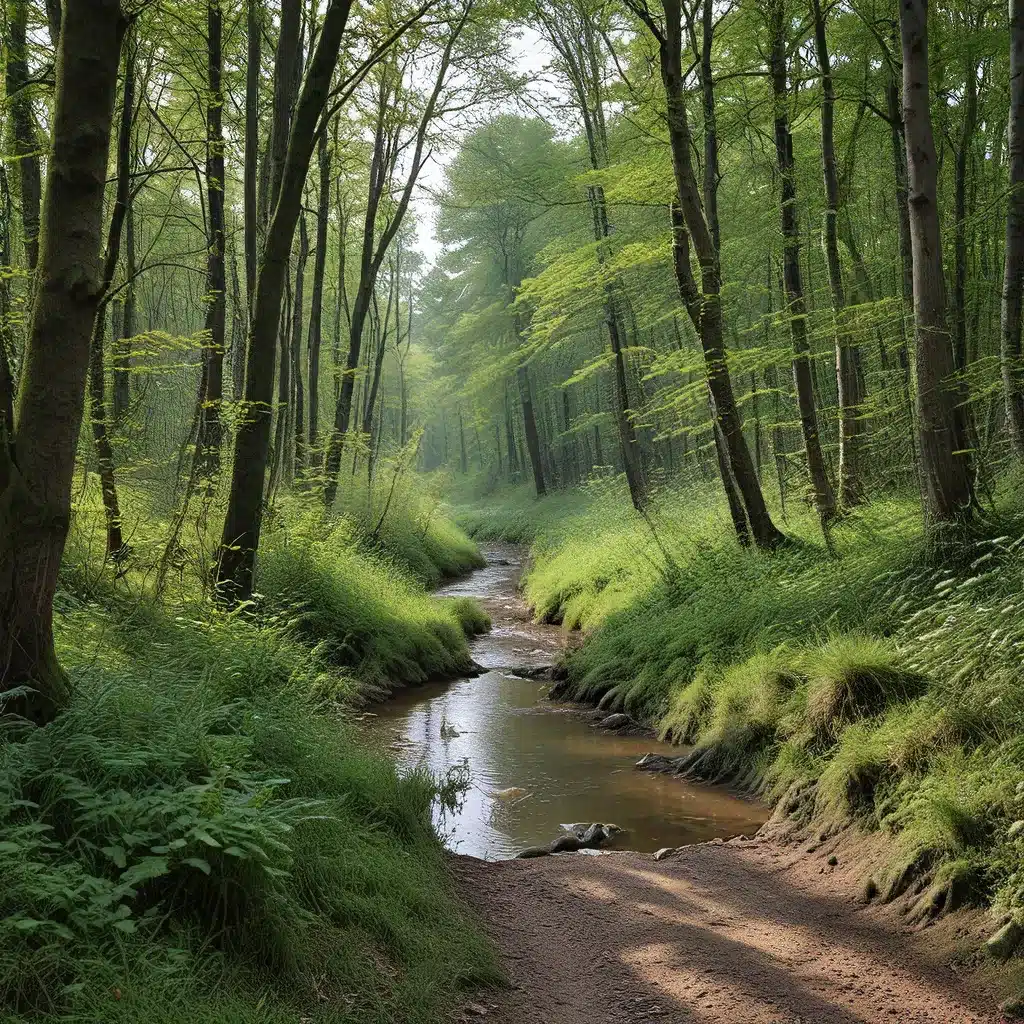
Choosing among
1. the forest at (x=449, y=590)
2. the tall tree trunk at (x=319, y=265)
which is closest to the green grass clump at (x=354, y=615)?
the forest at (x=449, y=590)

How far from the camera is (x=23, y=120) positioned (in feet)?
22.7

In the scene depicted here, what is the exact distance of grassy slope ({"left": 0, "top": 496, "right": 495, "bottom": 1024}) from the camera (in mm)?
2455

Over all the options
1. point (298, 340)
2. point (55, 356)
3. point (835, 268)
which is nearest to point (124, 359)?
point (298, 340)

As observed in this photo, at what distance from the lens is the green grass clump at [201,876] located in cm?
243

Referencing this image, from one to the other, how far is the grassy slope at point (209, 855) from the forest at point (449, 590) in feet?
0.07

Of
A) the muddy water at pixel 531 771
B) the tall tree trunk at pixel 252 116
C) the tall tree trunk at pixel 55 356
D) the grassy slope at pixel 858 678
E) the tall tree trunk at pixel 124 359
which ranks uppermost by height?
the tall tree trunk at pixel 252 116

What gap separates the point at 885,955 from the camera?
4.04 metres

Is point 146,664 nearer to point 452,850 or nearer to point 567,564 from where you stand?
point 452,850

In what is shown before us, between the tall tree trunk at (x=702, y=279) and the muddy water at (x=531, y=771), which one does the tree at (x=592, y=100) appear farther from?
the muddy water at (x=531, y=771)

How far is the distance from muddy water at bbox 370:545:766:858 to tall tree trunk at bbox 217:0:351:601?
2476mm

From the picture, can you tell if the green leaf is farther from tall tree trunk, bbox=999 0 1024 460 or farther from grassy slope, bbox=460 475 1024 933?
tall tree trunk, bbox=999 0 1024 460

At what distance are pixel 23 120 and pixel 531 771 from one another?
7537 millimetres

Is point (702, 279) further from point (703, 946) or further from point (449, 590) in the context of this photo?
point (449, 590)

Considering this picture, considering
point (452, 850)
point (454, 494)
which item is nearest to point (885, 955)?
point (452, 850)
